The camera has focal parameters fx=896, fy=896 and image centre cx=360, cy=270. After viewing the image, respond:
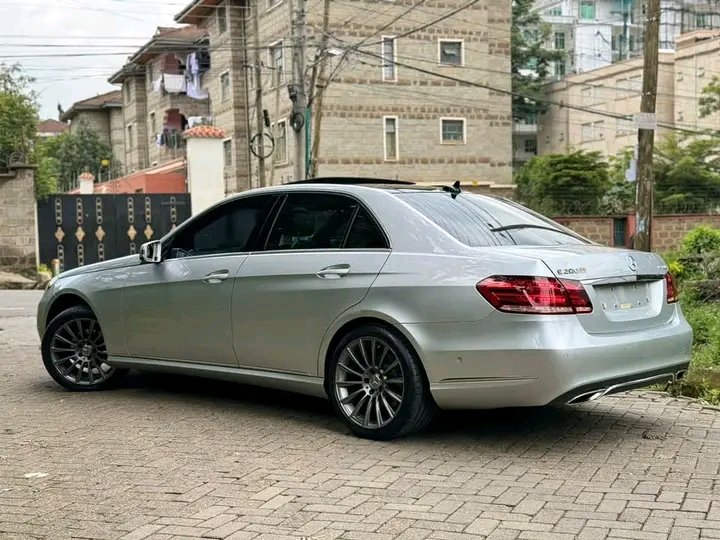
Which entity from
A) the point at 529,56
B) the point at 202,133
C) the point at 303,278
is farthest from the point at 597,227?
the point at 529,56

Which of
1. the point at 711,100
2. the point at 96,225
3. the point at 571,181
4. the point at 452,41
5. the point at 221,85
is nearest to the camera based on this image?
the point at 96,225

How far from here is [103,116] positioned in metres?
63.7

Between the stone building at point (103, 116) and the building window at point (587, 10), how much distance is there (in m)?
41.5

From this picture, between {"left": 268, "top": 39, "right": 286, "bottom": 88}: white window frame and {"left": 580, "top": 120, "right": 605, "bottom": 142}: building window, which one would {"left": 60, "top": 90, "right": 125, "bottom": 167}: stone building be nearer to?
{"left": 268, "top": 39, "right": 286, "bottom": 88}: white window frame

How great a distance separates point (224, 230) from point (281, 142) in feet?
100

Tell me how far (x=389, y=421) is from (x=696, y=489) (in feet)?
5.95

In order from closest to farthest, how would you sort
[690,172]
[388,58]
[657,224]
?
[657,224] < [388,58] < [690,172]

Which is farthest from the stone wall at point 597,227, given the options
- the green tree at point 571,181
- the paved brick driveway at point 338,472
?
the paved brick driveway at point 338,472

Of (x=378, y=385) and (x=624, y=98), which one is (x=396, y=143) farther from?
(x=378, y=385)

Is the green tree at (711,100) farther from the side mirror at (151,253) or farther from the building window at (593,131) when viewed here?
the side mirror at (151,253)

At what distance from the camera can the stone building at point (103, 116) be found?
6197cm

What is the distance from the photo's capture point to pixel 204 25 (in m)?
44.1

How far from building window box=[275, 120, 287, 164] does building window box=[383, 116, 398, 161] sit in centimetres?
408

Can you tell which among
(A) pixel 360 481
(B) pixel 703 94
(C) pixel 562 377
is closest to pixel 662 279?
(C) pixel 562 377
